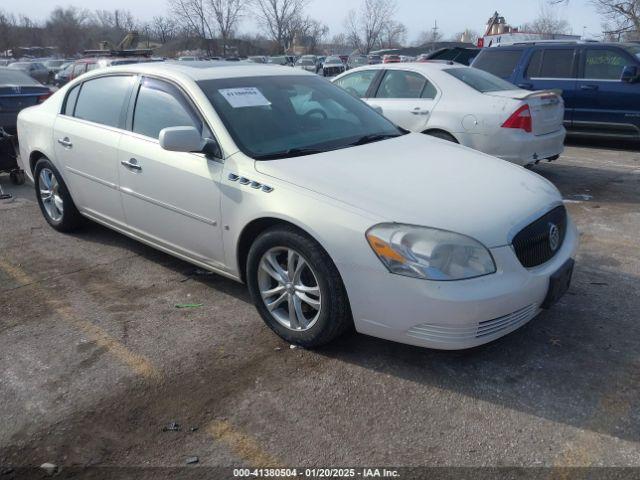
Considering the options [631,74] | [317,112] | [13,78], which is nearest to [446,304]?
[317,112]

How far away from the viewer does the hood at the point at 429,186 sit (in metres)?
2.95

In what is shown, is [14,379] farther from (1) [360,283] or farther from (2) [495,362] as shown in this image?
(2) [495,362]

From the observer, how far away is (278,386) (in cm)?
302

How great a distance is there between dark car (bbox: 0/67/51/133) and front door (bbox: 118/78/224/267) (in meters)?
6.04

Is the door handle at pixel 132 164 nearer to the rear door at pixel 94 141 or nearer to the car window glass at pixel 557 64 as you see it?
the rear door at pixel 94 141

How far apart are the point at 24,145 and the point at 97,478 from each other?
14.0 feet

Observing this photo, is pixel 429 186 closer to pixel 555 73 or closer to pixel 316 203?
pixel 316 203

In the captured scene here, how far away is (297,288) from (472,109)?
4.35m

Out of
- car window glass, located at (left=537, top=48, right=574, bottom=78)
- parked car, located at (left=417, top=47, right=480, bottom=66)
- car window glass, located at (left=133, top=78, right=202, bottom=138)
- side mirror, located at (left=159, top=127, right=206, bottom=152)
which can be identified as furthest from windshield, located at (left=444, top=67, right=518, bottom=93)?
parked car, located at (left=417, top=47, right=480, bottom=66)

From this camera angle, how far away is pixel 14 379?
10.3 ft

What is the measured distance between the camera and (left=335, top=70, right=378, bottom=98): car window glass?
7.89m

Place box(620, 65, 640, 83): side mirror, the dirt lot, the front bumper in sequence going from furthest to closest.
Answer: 1. box(620, 65, 640, 83): side mirror
2. the front bumper
3. the dirt lot

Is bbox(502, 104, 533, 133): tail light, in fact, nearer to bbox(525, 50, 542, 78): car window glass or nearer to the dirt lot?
the dirt lot

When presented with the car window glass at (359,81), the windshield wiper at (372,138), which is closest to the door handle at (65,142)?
the windshield wiper at (372,138)
